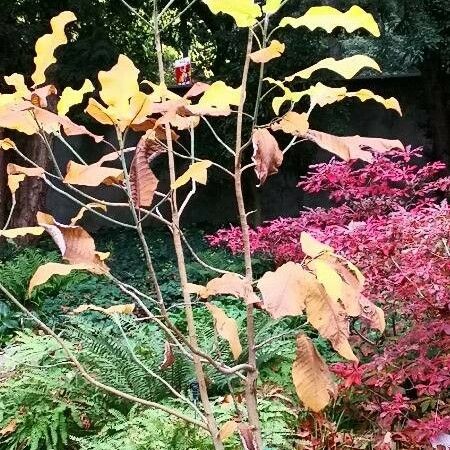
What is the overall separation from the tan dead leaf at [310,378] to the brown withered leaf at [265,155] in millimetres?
329

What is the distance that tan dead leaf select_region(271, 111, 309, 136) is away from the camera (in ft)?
4.38

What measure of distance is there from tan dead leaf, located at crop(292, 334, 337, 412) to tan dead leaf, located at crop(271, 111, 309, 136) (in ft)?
1.34

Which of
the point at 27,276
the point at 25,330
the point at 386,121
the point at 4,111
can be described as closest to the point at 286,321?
the point at 25,330

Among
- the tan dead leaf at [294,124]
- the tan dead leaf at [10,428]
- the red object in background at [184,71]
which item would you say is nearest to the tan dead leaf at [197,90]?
the tan dead leaf at [294,124]

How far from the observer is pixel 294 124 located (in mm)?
1339

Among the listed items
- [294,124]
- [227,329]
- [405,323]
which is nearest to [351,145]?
[294,124]

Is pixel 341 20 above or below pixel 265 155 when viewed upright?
above

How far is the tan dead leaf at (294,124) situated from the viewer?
133cm

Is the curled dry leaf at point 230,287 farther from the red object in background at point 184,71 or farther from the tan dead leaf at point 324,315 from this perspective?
the red object in background at point 184,71

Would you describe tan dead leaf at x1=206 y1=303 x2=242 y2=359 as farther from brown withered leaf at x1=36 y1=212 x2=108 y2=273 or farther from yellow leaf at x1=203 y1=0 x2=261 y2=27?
yellow leaf at x1=203 y1=0 x2=261 y2=27

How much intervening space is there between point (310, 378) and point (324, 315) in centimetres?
16

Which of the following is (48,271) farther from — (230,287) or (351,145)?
(351,145)

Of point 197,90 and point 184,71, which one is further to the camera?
point 184,71

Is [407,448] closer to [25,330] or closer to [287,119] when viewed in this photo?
[287,119]
